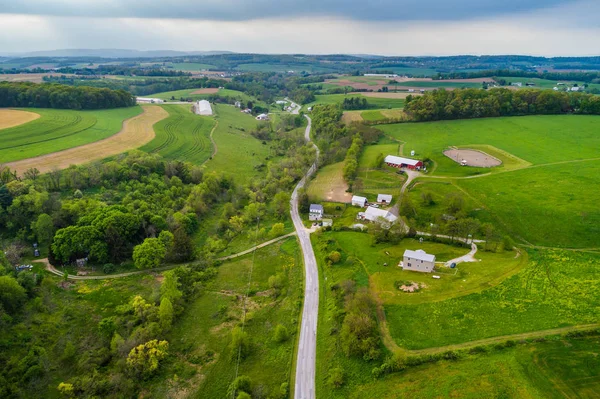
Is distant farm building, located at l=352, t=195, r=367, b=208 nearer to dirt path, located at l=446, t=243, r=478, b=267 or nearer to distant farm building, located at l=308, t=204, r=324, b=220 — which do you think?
distant farm building, located at l=308, t=204, r=324, b=220

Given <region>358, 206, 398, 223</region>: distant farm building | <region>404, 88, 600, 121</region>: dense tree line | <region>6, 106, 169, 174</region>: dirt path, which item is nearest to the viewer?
<region>358, 206, 398, 223</region>: distant farm building

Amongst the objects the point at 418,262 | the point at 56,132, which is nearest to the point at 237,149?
the point at 56,132

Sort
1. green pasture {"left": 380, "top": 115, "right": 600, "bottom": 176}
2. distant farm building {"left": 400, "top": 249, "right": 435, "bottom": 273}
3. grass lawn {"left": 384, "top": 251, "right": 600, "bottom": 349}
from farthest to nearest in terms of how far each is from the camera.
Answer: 1. green pasture {"left": 380, "top": 115, "right": 600, "bottom": 176}
2. distant farm building {"left": 400, "top": 249, "right": 435, "bottom": 273}
3. grass lawn {"left": 384, "top": 251, "right": 600, "bottom": 349}

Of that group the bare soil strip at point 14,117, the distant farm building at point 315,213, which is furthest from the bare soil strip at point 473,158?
the bare soil strip at point 14,117

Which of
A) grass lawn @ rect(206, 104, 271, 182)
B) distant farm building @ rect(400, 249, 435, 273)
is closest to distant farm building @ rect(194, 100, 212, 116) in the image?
grass lawn @ rect(206, 104, 271, 182)

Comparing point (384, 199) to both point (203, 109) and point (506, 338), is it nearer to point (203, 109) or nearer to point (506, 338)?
point (506, 338)

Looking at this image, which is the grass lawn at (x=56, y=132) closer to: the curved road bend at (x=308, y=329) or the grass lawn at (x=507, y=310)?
the curved road bend at (x=308, y=329)

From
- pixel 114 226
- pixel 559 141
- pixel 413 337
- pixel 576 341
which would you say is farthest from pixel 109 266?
pixel 559 141
